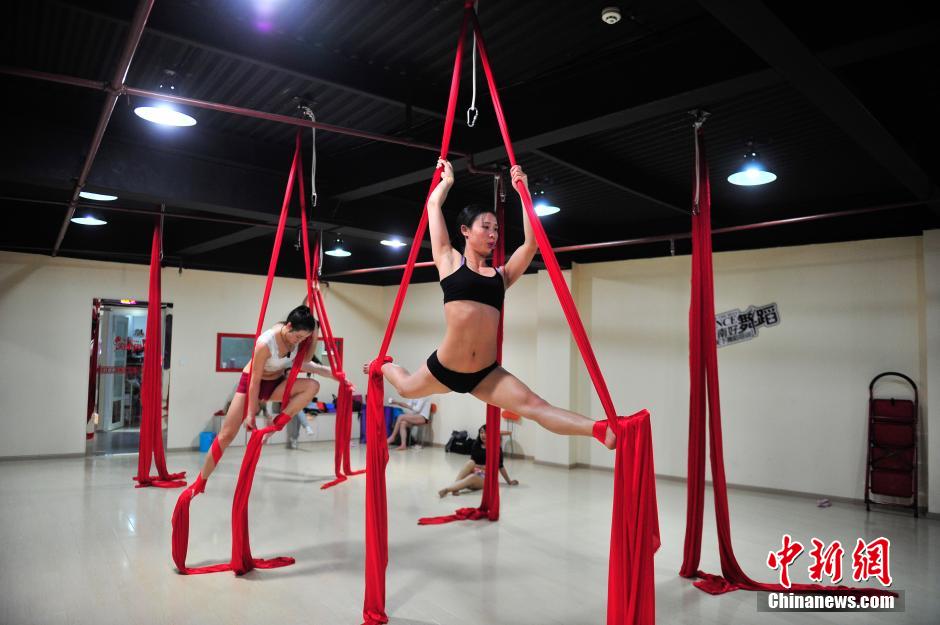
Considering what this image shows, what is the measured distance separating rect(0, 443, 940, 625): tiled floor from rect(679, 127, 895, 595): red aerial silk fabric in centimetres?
19

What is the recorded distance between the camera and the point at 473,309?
341cm

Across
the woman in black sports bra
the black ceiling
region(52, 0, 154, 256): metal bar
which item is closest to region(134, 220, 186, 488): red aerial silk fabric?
the black ceiling

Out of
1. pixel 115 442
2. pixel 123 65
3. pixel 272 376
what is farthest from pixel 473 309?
pixel 115 442

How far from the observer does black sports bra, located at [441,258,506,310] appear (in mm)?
3424

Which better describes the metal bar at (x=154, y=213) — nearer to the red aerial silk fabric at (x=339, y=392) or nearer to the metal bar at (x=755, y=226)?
the red aerial silk fabric at (x=339, y=392)

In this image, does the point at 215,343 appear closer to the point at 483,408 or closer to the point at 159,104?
the point at 483,408

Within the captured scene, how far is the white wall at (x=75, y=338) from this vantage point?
30.5 feet

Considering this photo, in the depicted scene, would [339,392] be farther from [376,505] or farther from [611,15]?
[611,15]

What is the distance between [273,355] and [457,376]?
223 cm

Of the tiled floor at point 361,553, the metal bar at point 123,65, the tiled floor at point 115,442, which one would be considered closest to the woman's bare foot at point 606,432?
the tiled floor at point 361,553

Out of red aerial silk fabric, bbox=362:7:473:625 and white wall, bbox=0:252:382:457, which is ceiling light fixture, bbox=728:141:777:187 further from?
white wall, bbox=0:252:382:457

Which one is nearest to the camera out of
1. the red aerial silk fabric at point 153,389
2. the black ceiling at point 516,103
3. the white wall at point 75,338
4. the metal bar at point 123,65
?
the metal bar at point 123,65

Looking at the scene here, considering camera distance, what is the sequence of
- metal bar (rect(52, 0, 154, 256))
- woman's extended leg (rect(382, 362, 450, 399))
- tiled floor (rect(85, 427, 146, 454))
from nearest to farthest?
metal bar (rect(52, 0, 154, 256)), woman's extended leg (rect(382, 362, 450, 399)), tiled floor (rect(85, 427, 146, 454))

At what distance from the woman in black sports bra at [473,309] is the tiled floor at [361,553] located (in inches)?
54.9
